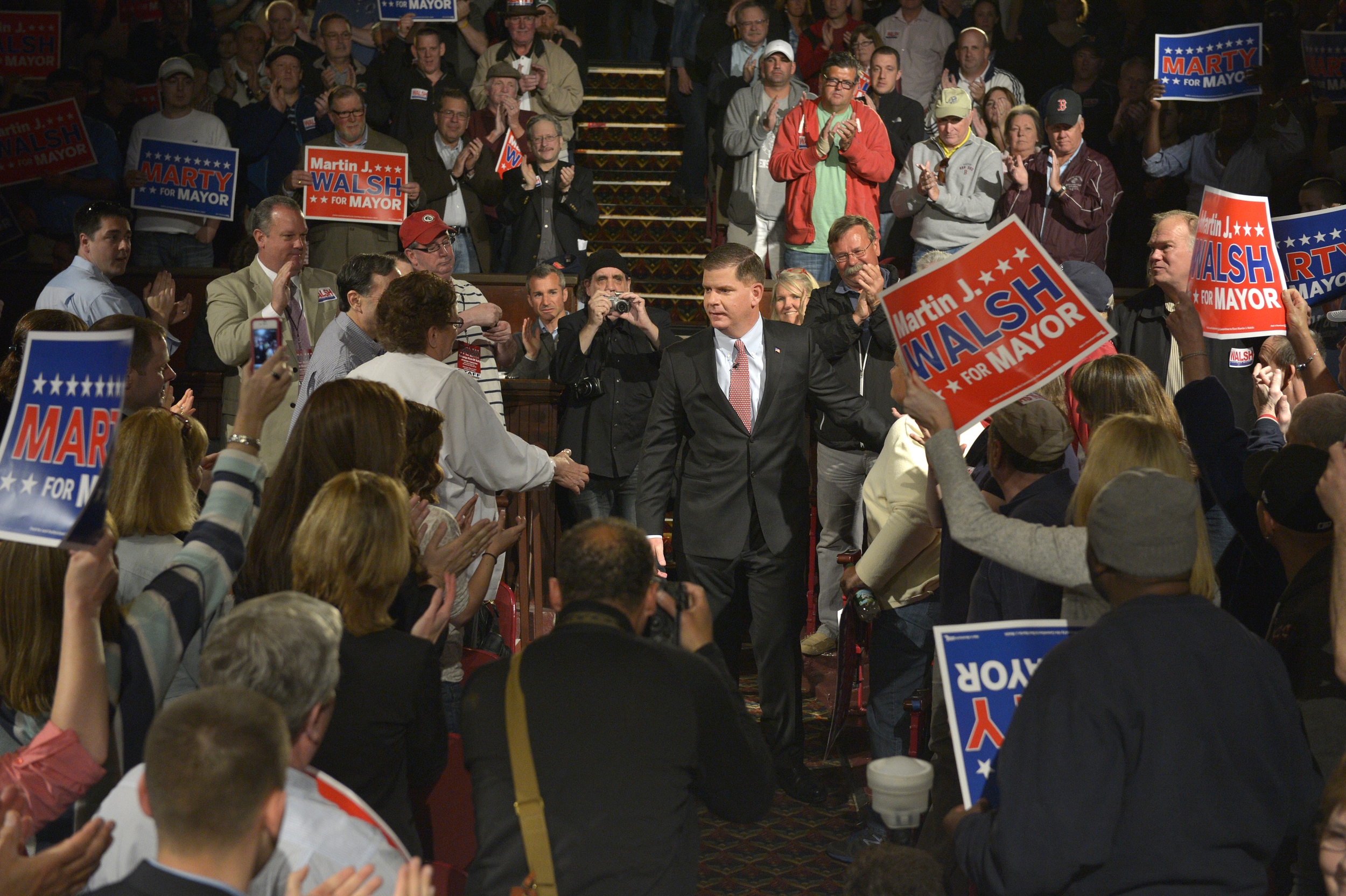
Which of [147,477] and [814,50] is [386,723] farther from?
[814,50]

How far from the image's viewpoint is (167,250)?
8.52 m

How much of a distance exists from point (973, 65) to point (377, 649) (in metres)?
8.28

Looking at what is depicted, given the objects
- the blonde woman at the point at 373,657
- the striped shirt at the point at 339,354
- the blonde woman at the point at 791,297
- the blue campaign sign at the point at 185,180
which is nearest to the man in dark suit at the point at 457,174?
the blue campaign sign at the point at 185,180

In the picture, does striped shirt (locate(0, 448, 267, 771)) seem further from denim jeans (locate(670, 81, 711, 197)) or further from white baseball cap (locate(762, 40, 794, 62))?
denim jeans (locate(670, 81, 711, 197))

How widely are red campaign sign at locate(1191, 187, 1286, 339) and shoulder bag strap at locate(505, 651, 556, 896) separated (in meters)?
3.03

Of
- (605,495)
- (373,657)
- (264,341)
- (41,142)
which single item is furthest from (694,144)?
(373,657)

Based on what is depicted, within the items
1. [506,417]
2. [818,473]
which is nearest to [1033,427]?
[818,473]

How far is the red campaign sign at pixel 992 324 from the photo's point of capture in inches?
127

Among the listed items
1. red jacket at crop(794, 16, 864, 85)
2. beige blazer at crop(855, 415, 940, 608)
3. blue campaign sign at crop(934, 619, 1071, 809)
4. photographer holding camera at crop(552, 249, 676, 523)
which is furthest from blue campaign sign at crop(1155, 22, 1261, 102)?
blue campaign sign at crop(934, 619, 1071, 809)

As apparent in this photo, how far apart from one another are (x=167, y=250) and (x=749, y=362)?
5.20 m

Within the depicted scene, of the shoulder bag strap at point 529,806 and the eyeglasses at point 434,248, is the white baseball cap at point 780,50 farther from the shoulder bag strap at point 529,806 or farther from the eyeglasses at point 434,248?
the shoulder bag strap at point 529,806

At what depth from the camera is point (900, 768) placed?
2.68m

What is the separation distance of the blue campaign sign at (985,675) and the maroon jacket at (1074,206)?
19.9ft

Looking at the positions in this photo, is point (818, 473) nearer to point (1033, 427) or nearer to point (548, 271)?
point (548, 271)
